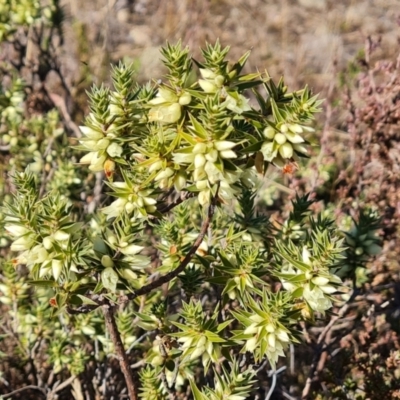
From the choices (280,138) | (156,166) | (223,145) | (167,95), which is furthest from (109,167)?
(280,138)

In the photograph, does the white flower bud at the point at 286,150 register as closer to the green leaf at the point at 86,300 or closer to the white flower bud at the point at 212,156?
the white flower bud at the point at 212,156

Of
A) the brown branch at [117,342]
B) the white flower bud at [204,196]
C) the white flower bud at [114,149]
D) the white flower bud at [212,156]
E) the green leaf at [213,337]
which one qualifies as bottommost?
the brown branch at [117,342]

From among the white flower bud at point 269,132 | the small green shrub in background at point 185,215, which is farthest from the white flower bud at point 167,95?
the white flower bud at point 269,132

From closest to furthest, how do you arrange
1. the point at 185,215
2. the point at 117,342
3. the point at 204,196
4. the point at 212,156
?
1. the point at 212,156
2. the point at 204,196
3. the point at 117,342
4. the point at 185,215

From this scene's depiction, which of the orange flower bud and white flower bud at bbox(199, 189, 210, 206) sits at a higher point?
white flower bud at bbox(199, 189, 210, 206)

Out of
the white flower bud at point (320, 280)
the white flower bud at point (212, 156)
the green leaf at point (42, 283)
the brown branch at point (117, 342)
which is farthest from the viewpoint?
the brown branch at point (117, 342)

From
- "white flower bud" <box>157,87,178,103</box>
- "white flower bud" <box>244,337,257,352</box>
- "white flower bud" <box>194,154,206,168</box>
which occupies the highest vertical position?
"white flower bud" <box>157,87,178,103</box>

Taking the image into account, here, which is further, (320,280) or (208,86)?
(320,280)

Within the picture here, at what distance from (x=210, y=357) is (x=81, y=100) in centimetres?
362

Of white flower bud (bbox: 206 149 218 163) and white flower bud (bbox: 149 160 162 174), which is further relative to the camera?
white flower bud (bbox: 149 160 162 174)

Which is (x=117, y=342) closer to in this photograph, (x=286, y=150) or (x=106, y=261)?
(x=106, y=261)

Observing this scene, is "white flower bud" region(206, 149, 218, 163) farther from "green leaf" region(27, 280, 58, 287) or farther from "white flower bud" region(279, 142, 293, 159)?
"green leaf" region(27, 280, 58, 287)

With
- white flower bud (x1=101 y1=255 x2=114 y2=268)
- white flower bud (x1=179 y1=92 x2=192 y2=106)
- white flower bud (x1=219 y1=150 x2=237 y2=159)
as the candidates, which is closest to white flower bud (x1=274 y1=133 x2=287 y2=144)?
white flower bud (x1=219 y1=150 x2=237 y2=159)

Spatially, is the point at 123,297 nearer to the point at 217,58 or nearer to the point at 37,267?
the point at 37,267
